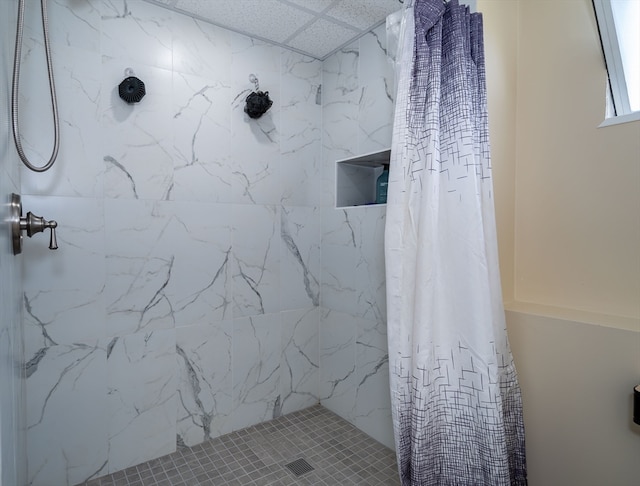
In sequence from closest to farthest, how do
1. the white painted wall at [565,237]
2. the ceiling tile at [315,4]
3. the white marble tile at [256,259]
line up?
Answer: the white painted wall at [565,237], the ceiling tile at [315,4], the white marble tile at [256,259]

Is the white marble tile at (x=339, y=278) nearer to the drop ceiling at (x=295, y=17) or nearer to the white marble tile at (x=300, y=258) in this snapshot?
the white marble tile at (x=300, y=258)

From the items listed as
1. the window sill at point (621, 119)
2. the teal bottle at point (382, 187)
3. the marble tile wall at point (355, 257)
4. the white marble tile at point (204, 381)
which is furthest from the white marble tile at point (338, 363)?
the window sill at point (621, 119)

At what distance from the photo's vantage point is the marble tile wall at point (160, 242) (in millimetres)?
1389

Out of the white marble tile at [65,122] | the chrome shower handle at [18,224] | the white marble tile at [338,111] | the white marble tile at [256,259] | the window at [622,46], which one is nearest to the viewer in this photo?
the chrome shower handle at [18,224]

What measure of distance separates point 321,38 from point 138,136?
114 cm

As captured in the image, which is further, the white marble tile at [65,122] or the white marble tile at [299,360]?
the white marble tile at [299,360]

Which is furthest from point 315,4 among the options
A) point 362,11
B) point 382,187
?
point 382,187

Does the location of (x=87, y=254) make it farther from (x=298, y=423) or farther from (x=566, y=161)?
(x=566, y=161)

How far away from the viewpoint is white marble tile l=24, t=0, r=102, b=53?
133 cm

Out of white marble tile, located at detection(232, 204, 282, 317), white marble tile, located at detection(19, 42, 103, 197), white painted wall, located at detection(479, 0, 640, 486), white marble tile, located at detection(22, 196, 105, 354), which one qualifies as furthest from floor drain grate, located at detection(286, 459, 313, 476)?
white marble tile, located at detection(19, 42, 103, 197)

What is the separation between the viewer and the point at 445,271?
47.5 inches

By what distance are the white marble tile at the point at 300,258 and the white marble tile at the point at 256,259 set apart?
4 cm

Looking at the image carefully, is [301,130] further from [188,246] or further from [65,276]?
[65,276]

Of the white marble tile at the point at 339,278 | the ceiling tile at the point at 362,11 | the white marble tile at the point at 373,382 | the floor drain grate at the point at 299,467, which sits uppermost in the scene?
the ceiling tile at the point at 362,11
